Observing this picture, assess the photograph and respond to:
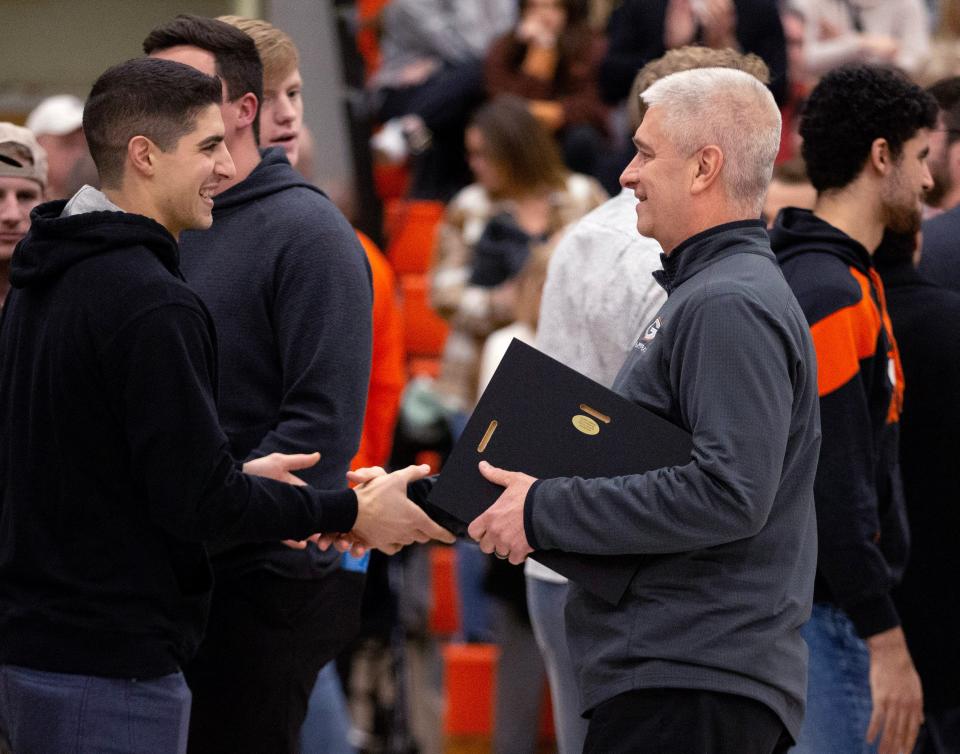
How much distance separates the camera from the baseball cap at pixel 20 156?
3736mm

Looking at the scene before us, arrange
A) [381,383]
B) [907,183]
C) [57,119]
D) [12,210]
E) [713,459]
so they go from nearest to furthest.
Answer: [713,459]
[907,183]
[12,210]
[381,383]
[57,119]

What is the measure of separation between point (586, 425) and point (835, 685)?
1022 millimetres

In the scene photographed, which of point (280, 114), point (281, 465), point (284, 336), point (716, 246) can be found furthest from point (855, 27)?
point (281, 465)

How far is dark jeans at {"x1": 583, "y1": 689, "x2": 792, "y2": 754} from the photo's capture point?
258cm

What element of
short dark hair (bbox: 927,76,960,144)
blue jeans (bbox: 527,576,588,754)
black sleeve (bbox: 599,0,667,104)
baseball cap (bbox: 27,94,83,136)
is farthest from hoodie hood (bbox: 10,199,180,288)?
black sleeve (bbox: 599,0,667,104)

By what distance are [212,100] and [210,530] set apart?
2.61ft

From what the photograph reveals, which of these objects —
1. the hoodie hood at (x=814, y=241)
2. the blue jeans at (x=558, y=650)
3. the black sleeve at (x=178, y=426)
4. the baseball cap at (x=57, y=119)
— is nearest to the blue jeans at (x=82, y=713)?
the black sleeve at (x=178, y=426)

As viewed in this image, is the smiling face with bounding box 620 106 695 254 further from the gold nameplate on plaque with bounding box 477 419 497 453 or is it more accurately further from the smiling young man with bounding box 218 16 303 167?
the smiling young man with bounding box 218 16 303 167

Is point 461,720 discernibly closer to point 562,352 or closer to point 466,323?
point 466,323

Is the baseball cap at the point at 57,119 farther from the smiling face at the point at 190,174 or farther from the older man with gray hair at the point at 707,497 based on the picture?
the older man with gray hair at the point at 707,497

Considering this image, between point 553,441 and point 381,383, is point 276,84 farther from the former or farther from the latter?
point 553,441

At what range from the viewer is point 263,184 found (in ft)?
11.0

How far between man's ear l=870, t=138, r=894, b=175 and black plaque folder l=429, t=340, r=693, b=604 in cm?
106

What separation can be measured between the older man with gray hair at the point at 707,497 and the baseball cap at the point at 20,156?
1670 mm
